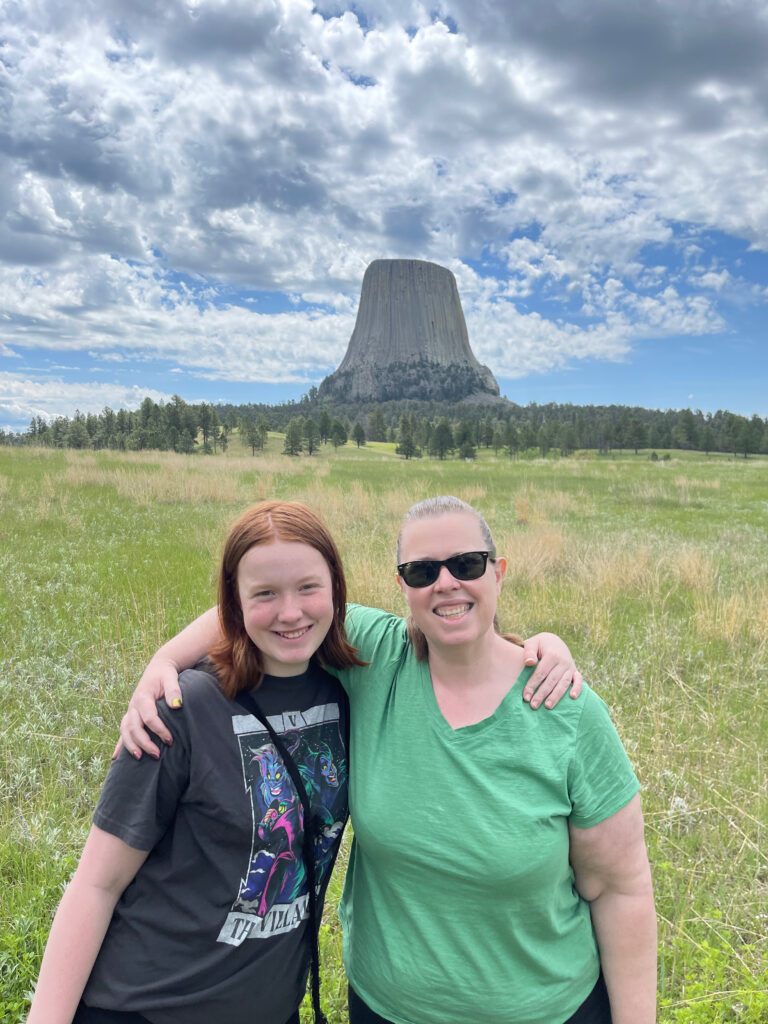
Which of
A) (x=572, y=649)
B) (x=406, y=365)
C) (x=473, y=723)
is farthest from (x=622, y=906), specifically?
(x=406, y=365)

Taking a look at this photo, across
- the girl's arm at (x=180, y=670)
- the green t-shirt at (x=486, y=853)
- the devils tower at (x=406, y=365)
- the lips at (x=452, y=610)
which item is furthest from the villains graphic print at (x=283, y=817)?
the devils tower at (x=406, y=365)

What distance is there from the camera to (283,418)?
5305 inches

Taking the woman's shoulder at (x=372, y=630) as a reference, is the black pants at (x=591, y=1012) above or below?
below

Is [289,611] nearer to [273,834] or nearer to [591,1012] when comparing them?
[273,834]

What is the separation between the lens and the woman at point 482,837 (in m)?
1.52

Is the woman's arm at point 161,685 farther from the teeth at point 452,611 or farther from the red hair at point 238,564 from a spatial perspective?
the teeth at point 452,611

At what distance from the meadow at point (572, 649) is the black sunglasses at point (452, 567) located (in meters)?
1.96

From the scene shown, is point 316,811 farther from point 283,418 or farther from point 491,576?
point 283,418

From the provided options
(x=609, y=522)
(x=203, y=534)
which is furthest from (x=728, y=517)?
(x=203, y=534)

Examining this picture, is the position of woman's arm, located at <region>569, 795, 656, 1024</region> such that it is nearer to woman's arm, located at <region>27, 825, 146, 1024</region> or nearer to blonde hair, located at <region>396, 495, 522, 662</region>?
blonde hair, located at <region>396, 495, 522, 662</region>

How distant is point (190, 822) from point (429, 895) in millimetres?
652

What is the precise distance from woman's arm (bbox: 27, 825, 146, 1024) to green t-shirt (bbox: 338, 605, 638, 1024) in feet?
2.04

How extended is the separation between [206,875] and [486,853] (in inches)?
27.8

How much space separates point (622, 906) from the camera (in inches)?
63.4
